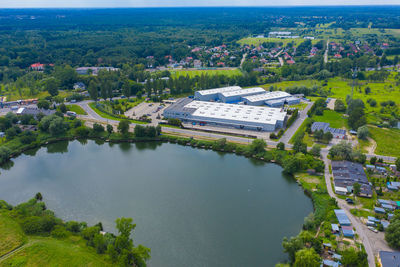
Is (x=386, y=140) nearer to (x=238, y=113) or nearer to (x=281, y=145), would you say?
(x=281, y=145)

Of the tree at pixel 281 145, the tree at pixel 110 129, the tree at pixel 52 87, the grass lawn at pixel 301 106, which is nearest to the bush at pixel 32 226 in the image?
the tree at pixel 110 129

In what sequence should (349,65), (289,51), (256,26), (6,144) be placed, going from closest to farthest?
(6,144) → (349,65) → (289,51) → (256,26)

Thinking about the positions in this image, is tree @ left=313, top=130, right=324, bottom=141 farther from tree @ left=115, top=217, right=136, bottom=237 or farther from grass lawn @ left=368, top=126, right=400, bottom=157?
tree @ left=115, top=217, right=136, bottom=237

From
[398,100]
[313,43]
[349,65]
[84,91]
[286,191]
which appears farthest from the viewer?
[313,43]

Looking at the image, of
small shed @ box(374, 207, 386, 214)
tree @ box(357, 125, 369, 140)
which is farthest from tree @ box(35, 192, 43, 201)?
tree @ box(357, 125, 369, 140)

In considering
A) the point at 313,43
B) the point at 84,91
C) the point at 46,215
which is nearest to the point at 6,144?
the point at 46,215

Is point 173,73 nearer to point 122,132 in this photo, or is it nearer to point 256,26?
point 122,132

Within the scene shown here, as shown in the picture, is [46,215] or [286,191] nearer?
[46,215]
